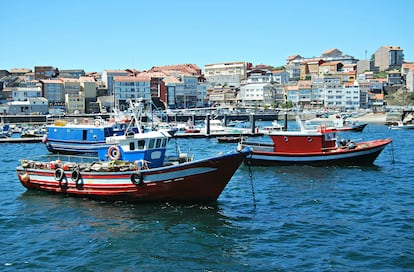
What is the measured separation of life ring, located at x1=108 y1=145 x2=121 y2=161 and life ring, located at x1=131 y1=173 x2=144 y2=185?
251 centimetres

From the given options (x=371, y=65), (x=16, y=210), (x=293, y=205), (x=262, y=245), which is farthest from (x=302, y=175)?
(x=371, y=65)

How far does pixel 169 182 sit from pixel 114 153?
13.3ft

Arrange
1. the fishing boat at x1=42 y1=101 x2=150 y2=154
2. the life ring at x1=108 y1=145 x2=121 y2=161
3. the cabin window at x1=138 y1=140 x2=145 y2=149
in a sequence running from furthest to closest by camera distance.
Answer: the fishing boat at x1=42 y1=101 x2=150 y2=154 < the life ring at x1=108 y1=145 x2=121 y2=161 < the cabin window at x1=138 y1=140 x2=145 y2=149

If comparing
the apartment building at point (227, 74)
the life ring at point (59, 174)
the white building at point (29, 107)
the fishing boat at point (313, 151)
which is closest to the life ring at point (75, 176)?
the life ring at point (59, 174)

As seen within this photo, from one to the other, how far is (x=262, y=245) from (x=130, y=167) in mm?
7910

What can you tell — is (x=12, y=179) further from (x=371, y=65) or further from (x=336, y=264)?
(x=371, y=65)

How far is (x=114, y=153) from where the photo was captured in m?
23.5

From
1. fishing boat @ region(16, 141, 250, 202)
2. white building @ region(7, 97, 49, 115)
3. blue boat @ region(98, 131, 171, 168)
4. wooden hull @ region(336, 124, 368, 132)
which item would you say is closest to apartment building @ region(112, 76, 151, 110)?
white building @ region(7, 97, 49, 115)

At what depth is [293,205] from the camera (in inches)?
877

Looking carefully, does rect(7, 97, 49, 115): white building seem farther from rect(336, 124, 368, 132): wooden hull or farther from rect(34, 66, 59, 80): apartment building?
rect(336, 124, 368, 132): wooden hull

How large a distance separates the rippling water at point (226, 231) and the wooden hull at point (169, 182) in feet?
1.68

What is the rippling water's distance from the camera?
1494 cm

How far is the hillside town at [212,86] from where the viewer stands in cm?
11656

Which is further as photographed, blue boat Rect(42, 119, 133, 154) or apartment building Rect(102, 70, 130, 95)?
apartment building Rect(102, 70, 130, 95)
